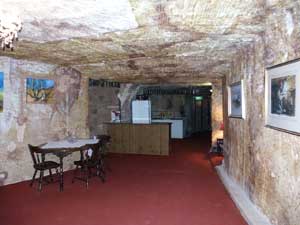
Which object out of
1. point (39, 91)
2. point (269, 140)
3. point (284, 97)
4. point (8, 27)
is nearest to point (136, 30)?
point (8, 27)

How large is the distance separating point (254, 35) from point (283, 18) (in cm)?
69

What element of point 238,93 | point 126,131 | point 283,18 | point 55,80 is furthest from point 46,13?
point 126,131

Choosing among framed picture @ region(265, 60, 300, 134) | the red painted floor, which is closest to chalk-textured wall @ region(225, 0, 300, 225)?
framed picture @ region(265, 60, 300, 134)

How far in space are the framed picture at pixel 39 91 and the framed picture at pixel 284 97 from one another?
3955 millimetres

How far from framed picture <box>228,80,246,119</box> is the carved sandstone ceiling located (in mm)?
506

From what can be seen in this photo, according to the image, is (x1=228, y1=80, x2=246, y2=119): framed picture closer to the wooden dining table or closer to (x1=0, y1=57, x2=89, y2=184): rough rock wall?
the wooden dining table

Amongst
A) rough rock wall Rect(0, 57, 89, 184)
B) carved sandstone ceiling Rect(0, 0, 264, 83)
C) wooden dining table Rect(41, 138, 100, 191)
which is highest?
carved sandstone ceiling Rect(0, 0, 264, 83)

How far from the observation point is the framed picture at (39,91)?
15.5ft

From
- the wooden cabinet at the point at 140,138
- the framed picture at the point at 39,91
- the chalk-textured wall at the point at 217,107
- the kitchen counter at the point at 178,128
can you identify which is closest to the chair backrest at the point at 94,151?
the framed picture at the point at 39,91

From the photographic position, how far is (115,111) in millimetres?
8102

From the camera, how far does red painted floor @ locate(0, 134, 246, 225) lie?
10.1 feet

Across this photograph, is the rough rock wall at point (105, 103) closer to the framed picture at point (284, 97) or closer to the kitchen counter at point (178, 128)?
the kitchen counter at point (178, 128)

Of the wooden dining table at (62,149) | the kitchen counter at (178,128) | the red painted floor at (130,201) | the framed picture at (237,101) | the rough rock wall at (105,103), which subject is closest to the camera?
the red painted floor at (130,201)

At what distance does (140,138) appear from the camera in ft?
24.7
